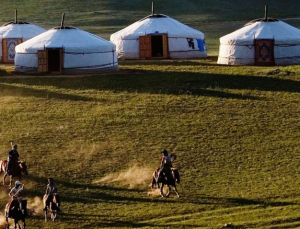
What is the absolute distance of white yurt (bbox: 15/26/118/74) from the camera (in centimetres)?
4491

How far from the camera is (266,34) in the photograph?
156 ft

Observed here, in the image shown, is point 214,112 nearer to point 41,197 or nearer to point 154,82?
point 154,82

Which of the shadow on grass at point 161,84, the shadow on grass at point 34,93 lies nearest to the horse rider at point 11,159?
the shadow on grass at point 34,93

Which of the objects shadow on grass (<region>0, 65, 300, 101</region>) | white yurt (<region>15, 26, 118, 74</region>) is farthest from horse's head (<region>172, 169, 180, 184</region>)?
white yurt (<region>15, 26, 118, 74</region>)

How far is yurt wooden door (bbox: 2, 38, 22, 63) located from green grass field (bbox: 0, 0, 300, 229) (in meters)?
4.15

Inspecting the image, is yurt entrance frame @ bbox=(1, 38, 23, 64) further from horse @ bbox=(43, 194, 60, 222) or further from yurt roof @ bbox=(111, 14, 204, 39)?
horse @ bbox=(43, 194, 60, 222)

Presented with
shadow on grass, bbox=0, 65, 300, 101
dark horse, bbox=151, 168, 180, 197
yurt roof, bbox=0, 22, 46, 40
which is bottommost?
dark horse, bbox=151, 168, 180, 197

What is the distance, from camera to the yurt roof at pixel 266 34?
4716 centimetres

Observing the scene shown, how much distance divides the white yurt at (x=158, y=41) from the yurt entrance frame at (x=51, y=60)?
6.88m

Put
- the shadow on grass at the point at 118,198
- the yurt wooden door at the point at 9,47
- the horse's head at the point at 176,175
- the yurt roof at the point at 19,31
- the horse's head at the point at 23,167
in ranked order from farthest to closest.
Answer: the yurt roof at the point at 19,31 → the yurt wooden door at the point at 9,47 → the horse's head at the point at 23,167 → the horse's head at the point at 176,175 → the shadow on grass at the point at 118,198

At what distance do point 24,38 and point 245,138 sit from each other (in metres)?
24.6

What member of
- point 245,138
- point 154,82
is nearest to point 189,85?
point 154,82

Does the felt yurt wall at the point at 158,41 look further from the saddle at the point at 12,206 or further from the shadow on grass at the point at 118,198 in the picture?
the saddle at the point at 12,206

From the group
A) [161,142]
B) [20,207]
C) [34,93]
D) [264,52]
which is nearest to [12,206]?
[20,207]
